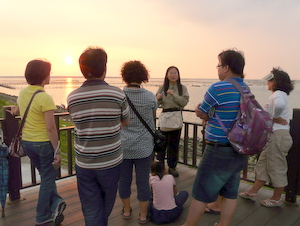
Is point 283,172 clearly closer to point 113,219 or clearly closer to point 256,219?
point 256,219

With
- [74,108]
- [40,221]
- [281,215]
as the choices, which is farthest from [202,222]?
[74,108]

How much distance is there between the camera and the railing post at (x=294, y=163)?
2.79 meters

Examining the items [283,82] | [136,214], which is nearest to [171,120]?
[136,214]

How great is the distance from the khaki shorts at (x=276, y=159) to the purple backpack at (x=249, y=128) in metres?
1.04

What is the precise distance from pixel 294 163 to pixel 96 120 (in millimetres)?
2423

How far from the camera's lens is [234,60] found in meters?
1.87

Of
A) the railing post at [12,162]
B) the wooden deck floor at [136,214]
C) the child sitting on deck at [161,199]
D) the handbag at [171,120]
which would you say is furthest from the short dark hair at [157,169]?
the railing post at [12,162]

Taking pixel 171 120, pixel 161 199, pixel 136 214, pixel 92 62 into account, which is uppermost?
pixel 92 62

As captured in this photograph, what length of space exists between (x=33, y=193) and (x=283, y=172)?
2.93 meters

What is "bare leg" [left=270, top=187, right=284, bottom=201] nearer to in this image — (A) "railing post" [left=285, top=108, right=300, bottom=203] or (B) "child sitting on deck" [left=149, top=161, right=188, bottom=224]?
(A) "railing post" [left=285, top=108, right=300, bottom=203]

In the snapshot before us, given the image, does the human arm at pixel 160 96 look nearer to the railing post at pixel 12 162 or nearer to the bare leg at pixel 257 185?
the bare leg at pixel 257 185

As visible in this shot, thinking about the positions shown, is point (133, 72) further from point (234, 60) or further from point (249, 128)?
point (249, 128)

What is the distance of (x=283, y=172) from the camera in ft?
9.00

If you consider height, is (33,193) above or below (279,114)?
below
